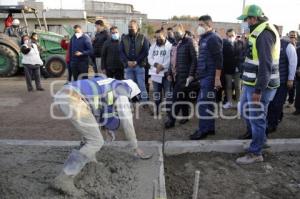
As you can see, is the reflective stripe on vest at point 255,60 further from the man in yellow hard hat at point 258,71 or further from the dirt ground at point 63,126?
the dirt ground at point 63,126

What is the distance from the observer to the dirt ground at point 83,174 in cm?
397

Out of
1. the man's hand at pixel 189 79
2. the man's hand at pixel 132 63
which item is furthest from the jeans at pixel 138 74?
the man's hand at pixel 189 79

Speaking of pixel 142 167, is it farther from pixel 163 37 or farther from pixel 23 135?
pixel 163 37

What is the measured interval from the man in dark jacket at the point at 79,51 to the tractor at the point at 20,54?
625cm

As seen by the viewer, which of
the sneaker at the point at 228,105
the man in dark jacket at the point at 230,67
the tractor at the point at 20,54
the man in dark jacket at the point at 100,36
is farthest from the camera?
the tractor at the point at 20,54

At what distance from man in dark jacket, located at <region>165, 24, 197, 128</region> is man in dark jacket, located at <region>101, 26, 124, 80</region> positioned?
85.9 inches

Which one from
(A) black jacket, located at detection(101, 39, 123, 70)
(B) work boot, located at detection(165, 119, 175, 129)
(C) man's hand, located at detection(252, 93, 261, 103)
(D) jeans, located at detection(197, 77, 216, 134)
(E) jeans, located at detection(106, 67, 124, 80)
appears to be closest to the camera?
(C) man's hand, located at detection(252, 93, 261, 103)

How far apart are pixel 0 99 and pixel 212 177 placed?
24.1 ft

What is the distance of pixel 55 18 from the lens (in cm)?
3011

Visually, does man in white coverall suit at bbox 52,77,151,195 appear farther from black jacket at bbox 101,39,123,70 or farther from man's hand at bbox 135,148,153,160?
black jacket at bbox 101,39,123,70

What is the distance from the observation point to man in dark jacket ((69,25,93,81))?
30.1 feet

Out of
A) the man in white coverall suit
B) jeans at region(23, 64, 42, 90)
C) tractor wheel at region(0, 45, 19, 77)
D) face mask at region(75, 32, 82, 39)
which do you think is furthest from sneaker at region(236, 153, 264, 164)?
tractor wheel at region(0, 45, 19, 77)

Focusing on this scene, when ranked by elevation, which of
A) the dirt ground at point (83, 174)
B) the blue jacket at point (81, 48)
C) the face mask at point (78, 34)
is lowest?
the dirt ground at point (83, 174)

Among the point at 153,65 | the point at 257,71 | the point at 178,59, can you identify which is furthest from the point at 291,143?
the point at 153,65
